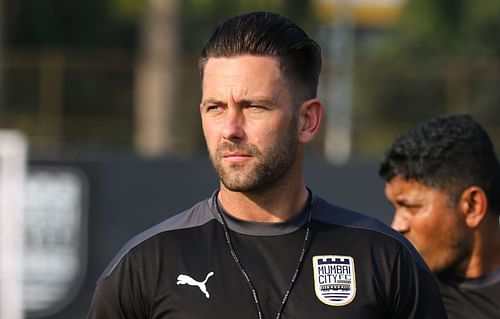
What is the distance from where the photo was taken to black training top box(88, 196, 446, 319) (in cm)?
327

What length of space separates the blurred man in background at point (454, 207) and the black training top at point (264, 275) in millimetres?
893

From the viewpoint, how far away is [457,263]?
4.34m

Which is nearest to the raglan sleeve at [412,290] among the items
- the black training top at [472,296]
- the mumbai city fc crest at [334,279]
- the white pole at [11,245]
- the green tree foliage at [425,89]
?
the mumbai city fc crest at [334,279]

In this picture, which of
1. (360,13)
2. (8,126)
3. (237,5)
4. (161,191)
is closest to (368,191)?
(161,191)

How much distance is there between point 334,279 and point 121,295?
59cm

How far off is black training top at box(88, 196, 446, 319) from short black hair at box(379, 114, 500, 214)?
0.97 m

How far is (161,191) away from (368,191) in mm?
1849

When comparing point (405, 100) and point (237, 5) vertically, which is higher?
Result: point (237, 5)

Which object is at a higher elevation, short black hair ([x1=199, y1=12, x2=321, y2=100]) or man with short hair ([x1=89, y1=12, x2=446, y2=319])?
short black hair ([x1=199, y1=12, x2=321, y2=100])

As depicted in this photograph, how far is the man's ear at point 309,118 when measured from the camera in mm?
3405

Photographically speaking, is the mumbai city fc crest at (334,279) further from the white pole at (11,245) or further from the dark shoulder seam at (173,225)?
the white pole at (11,245)

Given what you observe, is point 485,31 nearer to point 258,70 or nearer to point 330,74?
point 330,74

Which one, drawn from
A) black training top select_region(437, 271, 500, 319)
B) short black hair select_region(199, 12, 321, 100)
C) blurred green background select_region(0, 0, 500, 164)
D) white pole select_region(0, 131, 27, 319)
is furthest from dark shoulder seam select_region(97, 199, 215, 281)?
blurred green background select_region(0, 0, 500, 164)

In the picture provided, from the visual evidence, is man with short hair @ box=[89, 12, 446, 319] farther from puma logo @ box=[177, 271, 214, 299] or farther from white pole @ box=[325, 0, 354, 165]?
white pole @ box=[325, 0, 354, 165]
